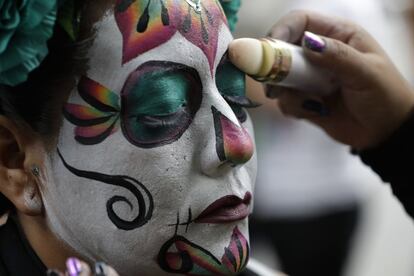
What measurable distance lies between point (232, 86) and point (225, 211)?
0.71 feet

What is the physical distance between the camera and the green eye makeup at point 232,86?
1.48 m

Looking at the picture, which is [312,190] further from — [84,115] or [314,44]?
[84,115]

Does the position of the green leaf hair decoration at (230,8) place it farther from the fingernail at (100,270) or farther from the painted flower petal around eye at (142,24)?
the fingernail at (100,270)

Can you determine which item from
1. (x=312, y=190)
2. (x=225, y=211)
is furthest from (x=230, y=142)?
(x=312, y=190)

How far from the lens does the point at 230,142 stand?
1404 millimetres

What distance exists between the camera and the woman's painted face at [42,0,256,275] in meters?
1.39

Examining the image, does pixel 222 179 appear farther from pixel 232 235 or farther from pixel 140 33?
pixel 140 33

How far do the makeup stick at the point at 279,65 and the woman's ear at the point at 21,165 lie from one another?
36 cm

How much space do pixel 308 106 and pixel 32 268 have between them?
2.20 ft

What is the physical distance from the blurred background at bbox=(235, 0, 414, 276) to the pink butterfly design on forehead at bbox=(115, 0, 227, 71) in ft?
4.77

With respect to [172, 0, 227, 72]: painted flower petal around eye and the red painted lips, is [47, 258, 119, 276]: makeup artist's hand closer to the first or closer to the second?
the red painted lips

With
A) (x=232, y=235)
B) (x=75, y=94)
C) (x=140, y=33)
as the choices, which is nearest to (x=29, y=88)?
(x=75, y=94)

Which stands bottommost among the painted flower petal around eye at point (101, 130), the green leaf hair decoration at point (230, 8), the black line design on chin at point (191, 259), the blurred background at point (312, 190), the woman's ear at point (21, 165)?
the blurred background at point (312, 190)

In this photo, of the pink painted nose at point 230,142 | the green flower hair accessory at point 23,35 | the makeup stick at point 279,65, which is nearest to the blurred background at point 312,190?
the makeup stick at point 279,65
